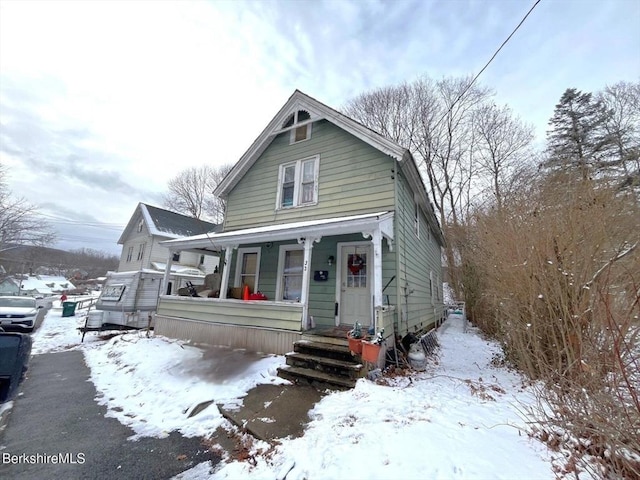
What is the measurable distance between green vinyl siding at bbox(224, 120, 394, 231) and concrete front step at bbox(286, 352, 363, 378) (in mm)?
3912

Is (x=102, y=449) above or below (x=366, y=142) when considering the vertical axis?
below

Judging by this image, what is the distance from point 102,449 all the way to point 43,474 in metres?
0.52

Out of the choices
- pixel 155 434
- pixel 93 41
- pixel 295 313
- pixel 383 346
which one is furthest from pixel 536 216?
pixel 93 41

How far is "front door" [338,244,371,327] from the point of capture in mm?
6977

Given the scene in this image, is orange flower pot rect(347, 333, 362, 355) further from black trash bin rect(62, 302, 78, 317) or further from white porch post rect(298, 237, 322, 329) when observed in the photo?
black trash bin rect(62, 302, 78, 317)

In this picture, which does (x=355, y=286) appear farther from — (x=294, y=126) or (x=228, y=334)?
(x=294, y=126)

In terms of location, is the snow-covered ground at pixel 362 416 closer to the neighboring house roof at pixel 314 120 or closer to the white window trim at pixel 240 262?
the white window trim at pixel 240 262

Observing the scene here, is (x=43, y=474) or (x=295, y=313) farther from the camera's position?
(x=295, y=313)

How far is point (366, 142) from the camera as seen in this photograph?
24.8ft

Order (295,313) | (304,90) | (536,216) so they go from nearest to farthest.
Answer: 1. (536,216)
2. (295,313)
3. (304,90)

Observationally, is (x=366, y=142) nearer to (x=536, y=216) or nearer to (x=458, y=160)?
(x=536, y=216)

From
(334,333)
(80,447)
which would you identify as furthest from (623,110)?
(80,447)

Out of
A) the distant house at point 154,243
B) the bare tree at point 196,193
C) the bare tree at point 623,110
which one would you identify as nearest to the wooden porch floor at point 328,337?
the distant house at point 154,243

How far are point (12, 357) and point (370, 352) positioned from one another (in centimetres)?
569
